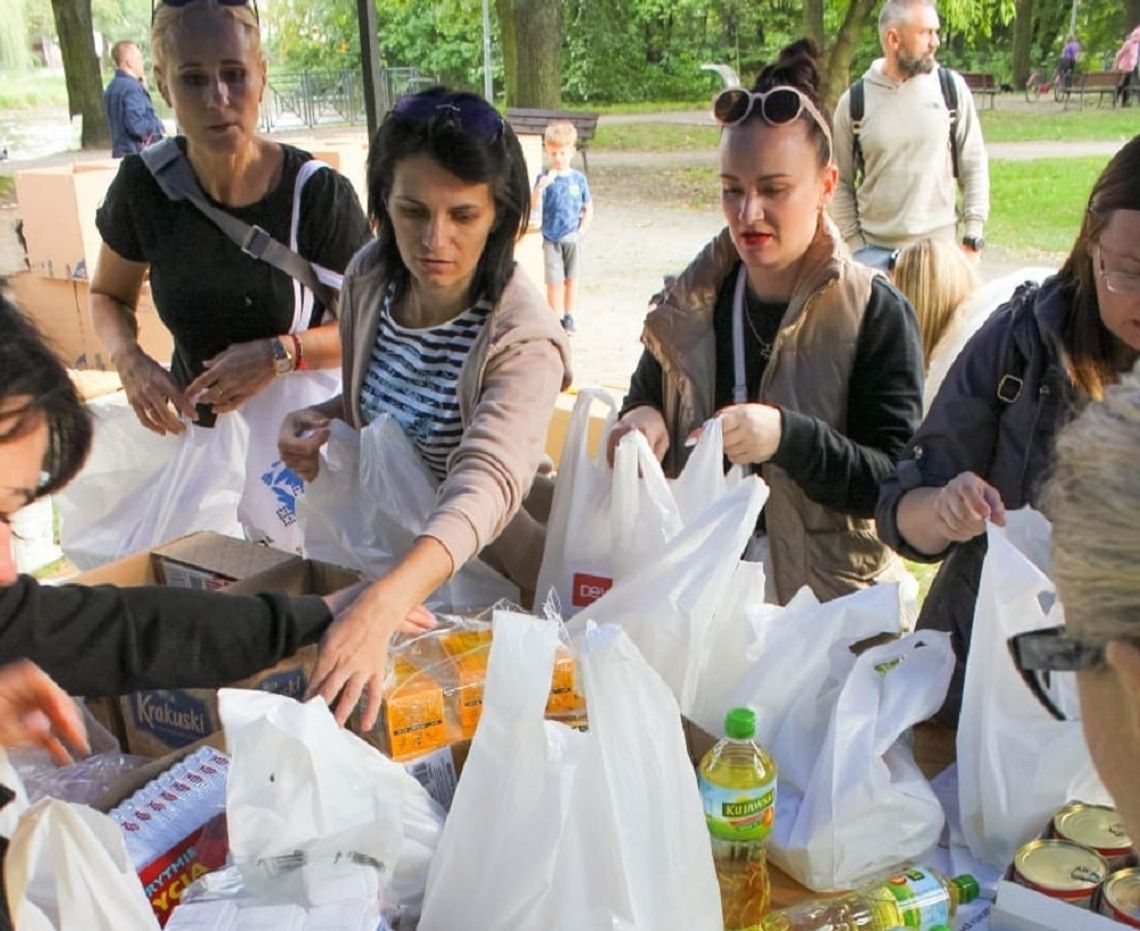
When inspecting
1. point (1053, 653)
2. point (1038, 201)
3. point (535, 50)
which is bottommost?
point (1038, 201)

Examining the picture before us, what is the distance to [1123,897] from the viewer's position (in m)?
0.98

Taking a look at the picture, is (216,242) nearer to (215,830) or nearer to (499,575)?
(499,575)

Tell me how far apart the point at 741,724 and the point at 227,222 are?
154cm

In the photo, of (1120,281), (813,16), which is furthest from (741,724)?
(813,16)

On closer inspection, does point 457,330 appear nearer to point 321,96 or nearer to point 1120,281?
point 1120,281

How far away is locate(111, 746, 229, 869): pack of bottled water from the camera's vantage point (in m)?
1.10

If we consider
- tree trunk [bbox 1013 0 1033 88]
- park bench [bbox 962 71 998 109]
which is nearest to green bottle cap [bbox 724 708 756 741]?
park bench [bbox 962 71 998 109]

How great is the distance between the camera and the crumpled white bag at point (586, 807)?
1016mm

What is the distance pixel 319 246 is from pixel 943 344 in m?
1.38

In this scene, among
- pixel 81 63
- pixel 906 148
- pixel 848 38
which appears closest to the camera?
pixel 906 148

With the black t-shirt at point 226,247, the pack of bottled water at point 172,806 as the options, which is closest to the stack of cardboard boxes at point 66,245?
the black t-shirt at point 226,247

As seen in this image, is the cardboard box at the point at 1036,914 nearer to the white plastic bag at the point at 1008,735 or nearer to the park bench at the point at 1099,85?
the white plastic bag at the point at 1008,735

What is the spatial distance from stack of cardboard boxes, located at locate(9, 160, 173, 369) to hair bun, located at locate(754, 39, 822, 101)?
419cm

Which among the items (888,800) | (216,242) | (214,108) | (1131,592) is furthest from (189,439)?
(1131,592)
